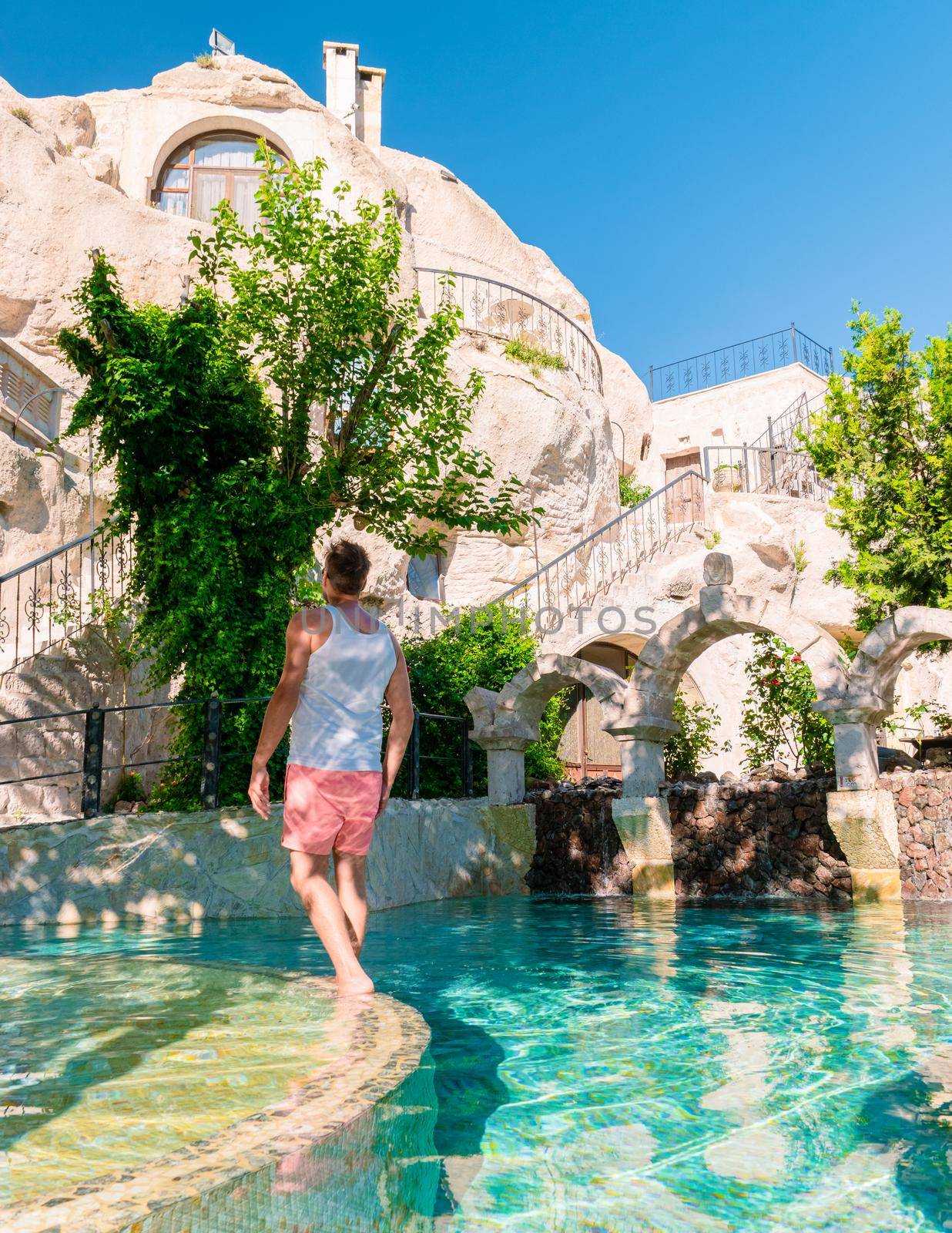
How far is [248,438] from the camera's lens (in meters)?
10.9

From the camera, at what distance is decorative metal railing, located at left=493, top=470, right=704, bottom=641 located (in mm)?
17391

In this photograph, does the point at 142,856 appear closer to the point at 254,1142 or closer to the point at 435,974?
the point at 435,974

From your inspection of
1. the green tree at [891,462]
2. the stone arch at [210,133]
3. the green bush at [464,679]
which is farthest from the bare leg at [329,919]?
the stone arch at [210,133]

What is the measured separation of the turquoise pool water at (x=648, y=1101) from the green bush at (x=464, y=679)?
268 inches

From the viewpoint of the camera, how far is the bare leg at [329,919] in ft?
11.9

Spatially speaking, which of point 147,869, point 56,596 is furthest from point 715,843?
point 56,596

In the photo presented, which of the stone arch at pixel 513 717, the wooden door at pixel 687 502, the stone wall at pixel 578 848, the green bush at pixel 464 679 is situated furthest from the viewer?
the wooden door at pixel 687 502

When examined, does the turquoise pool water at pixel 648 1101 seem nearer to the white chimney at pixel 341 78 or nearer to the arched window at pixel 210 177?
the arched window at pixel 210 177

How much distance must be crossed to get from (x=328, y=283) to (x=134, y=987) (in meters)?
8.83

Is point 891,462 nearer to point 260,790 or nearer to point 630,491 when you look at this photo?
point 260,790

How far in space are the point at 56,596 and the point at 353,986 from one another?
38.1 feet

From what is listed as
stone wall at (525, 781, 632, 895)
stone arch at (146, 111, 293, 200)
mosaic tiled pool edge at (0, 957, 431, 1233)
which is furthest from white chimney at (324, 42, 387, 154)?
mosaic tiled pool edge at (0, 957, 431, 1233)

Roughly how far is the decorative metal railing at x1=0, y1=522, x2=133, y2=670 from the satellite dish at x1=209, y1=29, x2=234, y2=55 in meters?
16.9

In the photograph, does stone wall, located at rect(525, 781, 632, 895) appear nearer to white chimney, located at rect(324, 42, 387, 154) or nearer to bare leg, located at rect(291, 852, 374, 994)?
bare leg, located at rect(291, 852, 374, 994)
